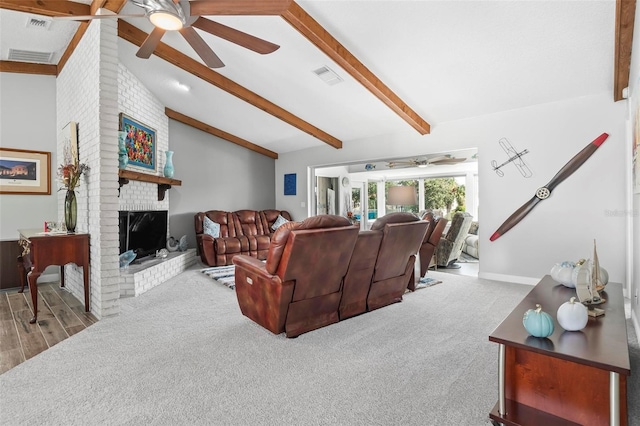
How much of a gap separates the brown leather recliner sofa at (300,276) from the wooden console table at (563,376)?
1.29 metres

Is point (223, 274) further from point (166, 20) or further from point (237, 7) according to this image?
point (237, 7)

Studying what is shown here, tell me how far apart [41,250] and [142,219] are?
5.99 ft

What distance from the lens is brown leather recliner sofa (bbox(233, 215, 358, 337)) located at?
2400 mm

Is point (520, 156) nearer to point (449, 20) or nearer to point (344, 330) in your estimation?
point (449, 20)

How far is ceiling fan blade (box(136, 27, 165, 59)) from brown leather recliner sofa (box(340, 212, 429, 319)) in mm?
2345

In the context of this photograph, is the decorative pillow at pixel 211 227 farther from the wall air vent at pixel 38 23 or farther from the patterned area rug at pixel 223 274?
the wall air vent at pixel 38 23

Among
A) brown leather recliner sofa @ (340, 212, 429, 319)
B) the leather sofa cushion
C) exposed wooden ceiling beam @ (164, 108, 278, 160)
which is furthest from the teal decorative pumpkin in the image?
exposed wooden ceiling beam @ (164, 108, 278, 160)

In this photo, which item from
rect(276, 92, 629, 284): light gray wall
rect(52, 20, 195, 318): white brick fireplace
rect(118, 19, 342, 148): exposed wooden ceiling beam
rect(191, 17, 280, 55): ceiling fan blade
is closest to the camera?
rect(191, 17, 280, 55): ceiling fan blade

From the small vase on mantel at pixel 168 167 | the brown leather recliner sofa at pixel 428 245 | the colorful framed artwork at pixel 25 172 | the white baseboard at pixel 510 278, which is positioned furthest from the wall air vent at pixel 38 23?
the white baseboard at pixel 510 278

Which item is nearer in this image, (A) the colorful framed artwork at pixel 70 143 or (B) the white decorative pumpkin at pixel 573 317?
(B) the white decorative pumpkin at pixel 573 317

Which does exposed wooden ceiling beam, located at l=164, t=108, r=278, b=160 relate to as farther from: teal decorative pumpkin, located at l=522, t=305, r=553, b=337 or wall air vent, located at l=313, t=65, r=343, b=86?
teal decorative pumpkin, located at l=522, t=305, r=553, b=337

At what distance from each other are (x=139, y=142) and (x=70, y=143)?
1350mm

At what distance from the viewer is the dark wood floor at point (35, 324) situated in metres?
2.39

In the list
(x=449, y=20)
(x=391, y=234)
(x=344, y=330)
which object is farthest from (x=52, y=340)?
(x=449, y=20)
